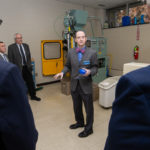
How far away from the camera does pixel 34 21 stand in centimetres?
455

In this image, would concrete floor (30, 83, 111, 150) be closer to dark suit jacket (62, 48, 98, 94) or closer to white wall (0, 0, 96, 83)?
dark suit jacket (62, 48, 98, 94)

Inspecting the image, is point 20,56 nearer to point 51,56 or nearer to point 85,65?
point 51,56

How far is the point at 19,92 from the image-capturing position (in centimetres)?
58

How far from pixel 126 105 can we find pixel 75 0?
5173mm

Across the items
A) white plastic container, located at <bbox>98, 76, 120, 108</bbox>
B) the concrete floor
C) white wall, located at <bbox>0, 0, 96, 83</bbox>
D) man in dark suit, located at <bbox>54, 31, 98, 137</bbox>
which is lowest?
the concrete floor

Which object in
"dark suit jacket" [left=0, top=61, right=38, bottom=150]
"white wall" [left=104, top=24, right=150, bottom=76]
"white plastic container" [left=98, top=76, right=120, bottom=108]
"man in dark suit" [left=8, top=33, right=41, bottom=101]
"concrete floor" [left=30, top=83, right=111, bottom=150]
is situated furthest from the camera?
"white wall" [left=104, top=24, right=150, bottom=76]

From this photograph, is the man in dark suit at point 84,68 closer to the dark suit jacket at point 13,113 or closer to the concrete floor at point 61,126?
the concrete floor at point 61,126

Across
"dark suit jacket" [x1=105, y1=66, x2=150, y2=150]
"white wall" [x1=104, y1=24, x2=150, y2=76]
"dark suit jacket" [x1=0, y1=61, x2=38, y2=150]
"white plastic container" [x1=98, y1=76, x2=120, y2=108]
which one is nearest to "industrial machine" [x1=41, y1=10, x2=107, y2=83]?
"white wall" [x1=104, y1=24, x2=150, y2=76]

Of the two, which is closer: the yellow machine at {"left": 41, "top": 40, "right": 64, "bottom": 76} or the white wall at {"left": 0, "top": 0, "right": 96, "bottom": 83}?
the white wall at {"left": 0, "top": 0, "right": 96, "bottom": 83}

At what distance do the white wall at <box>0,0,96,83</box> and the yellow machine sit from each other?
0.57ft

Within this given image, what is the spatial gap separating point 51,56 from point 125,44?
2772 millimetres

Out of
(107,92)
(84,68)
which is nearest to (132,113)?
(84,68)

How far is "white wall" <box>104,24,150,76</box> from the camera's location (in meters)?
4.62

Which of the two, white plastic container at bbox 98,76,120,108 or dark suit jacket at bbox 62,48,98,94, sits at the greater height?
dark suit jacket at bbox 62,48,98,94
